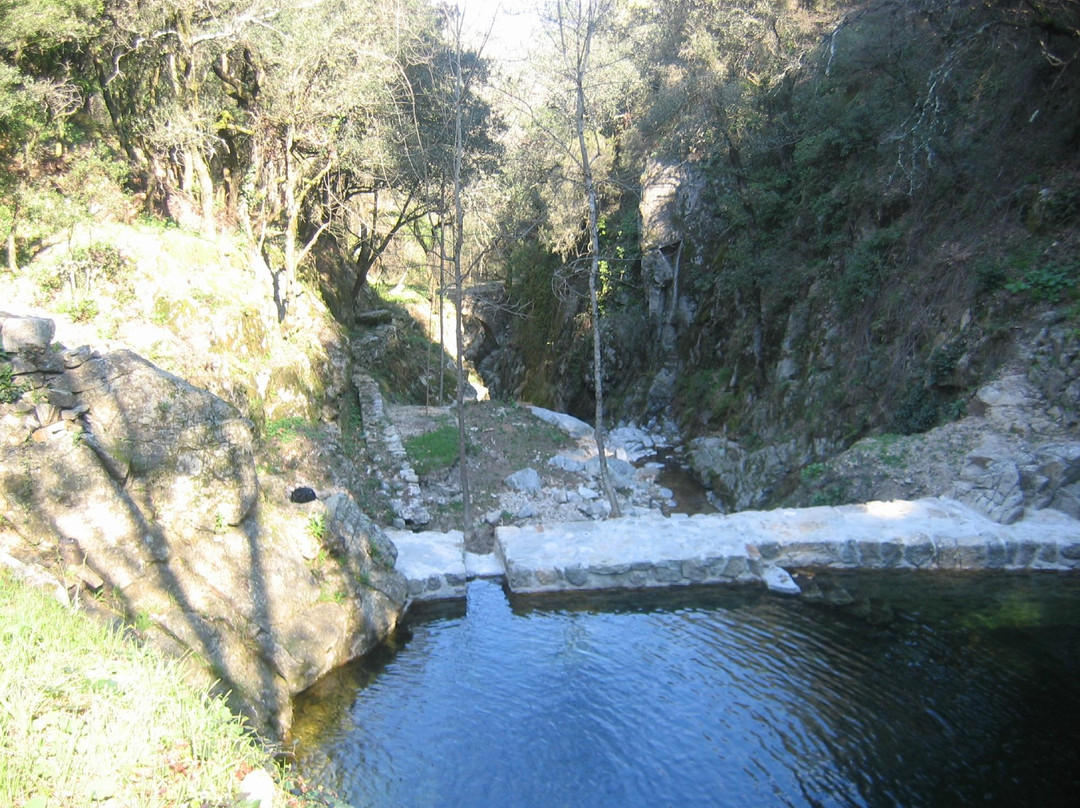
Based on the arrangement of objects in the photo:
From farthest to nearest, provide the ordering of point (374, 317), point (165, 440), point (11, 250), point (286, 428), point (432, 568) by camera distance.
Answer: point (374, 317) → point (286, 428) → point (11, 250) → point (432, 568) → point (165, 440)

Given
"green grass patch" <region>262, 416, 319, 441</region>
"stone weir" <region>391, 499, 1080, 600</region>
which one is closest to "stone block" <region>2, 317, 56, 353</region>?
"stone weir" <region>391, 499, 1080, 600</region>

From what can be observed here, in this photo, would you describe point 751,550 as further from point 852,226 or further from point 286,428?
point 852,226

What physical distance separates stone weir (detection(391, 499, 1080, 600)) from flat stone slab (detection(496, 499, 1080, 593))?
0.05ft

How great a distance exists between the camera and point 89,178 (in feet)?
47.5

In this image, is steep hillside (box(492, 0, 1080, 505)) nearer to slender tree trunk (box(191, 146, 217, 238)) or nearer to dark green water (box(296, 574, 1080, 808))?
dark green water (box(296, 574, 1080, 808))

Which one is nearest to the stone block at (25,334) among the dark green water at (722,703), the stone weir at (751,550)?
the dark green water at (722,703)

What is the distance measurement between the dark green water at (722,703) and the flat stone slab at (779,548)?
1.23ft

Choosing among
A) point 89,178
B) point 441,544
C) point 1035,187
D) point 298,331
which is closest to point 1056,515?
point 1035,187

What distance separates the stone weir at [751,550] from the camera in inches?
404

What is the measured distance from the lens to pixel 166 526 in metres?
7.68

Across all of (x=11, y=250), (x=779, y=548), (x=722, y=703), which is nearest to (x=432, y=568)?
(x=722, y=703)

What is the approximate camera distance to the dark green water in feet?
20.4

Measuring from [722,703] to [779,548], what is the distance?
3.75 m

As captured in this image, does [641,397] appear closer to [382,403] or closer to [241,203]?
[382,403]
